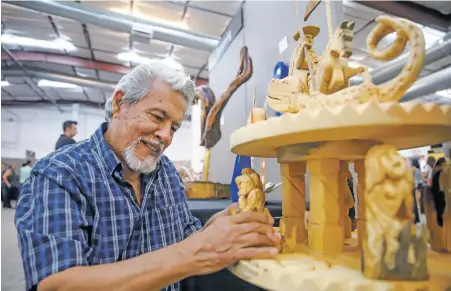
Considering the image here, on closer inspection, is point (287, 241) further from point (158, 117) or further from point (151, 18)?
point (151, 18)

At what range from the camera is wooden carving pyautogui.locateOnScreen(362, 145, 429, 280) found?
1.49 feet

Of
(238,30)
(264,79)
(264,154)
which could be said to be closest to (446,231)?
(264,154)

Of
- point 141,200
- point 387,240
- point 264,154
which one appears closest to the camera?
point 387,240

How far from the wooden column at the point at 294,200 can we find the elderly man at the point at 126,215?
0.12 metres

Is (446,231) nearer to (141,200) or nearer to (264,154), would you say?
(264,154)

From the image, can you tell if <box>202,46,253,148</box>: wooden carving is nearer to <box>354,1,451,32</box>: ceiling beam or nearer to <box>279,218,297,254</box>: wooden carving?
<box>279,218,297,254</box>: wooden carving

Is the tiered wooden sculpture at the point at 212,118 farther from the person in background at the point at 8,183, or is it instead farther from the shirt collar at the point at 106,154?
the person in background at the point at 8,183

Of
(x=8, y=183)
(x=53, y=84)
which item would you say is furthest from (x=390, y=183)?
(x=8, y=183)

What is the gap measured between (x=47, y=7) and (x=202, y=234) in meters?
3.47

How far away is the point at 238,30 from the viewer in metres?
2.85

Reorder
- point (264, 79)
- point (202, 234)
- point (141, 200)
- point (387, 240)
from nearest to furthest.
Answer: point (387, 240) → point (202, 234) → point (141, 200) → point (264, 79)

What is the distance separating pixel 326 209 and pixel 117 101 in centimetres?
60

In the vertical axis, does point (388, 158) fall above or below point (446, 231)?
above

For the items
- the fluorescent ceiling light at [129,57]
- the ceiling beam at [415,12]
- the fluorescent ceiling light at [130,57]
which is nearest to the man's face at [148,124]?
the ceiling beam at [415,12]
